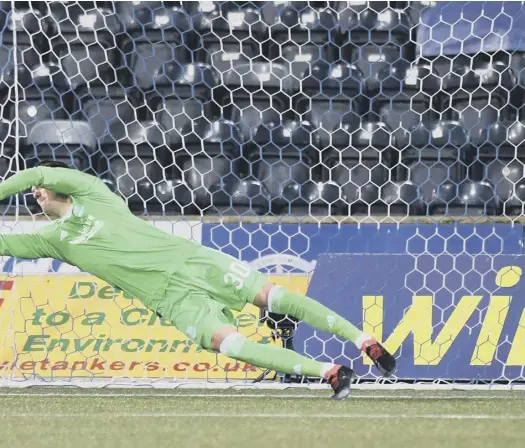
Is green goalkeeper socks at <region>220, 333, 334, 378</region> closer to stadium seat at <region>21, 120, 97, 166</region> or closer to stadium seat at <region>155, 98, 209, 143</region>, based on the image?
stadium seat at <region>21, 120, 97, 166</region>

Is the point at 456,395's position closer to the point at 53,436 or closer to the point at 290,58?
the point at 53,436

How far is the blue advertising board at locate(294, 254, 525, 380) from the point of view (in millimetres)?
3424

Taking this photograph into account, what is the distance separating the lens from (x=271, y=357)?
3.04 m

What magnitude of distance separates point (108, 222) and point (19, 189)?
39 cm

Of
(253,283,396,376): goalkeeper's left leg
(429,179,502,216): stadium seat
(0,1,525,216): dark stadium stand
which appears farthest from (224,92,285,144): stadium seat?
(253,283,396,376): goalkeeper's left leg

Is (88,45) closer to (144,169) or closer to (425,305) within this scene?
(144,169)

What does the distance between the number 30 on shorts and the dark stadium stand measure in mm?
610

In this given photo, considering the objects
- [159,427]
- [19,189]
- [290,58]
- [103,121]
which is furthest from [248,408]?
[290,58]

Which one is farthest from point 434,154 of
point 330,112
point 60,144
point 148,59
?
point 60,144

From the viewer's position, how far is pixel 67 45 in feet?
15.1

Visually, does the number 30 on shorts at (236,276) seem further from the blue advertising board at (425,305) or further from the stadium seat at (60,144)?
the stadium seat at (60,144)

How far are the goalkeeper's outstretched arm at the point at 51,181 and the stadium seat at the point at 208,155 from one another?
0.92 meters

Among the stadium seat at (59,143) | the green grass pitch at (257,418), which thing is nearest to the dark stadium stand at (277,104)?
the stadium seat at (59,143)

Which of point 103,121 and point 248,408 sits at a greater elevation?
point 103,121
